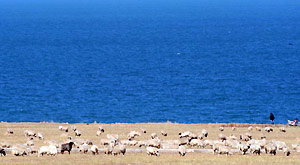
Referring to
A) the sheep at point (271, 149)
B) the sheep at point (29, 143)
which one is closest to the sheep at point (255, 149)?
the sheep at point (271, 149)

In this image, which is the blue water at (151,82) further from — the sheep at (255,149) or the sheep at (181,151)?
the sheep at (181,151)

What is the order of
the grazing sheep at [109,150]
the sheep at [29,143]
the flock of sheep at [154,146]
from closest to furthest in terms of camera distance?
1. the flock of sheep at [154,146]
2. the grazing sheep at [109,150]
3. the sheep at [29,143]

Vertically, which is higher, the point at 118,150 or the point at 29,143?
the point at 29,143

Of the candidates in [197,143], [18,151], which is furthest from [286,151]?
[18,151]

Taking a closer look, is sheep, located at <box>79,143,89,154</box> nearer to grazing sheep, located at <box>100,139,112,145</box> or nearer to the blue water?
grazing sheep, located at <box>100,139,112,145</box>

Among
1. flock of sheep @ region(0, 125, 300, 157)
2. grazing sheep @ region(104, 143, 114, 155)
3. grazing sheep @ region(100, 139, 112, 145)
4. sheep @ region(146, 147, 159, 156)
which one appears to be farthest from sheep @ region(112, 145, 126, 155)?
grazing sheep @ region(100, 139, 112, 145)

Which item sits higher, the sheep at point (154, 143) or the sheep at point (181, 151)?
the sheep at point (154, 143)

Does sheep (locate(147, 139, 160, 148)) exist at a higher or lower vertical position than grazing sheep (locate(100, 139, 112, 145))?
lower

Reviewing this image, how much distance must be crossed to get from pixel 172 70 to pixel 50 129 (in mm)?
75746

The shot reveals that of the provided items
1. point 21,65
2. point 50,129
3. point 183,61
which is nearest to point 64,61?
point 21,65

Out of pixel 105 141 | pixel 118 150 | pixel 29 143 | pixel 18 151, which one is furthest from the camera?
pixel 105 141

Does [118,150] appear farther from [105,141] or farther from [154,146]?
[105,141]

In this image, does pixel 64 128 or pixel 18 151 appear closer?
pixel 18 151

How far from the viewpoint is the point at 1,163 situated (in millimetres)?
36281
